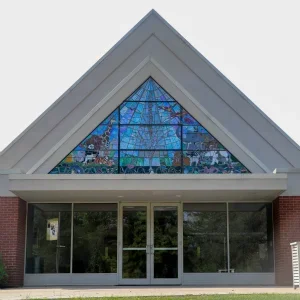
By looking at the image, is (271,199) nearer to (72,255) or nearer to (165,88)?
(165,88)

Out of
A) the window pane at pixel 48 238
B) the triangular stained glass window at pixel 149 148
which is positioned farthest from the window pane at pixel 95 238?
the triangular stained glass window at pixel 149 148

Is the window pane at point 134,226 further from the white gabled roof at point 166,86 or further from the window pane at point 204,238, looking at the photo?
the white gabled roof at point 166,86

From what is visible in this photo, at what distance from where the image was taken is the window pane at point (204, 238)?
19.9 metres

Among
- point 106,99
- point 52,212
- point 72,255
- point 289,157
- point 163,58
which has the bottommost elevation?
point 72,255

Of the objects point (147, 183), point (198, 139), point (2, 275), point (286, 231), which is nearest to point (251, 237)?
point (286, 231)

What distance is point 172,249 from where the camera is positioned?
2002 centimetres

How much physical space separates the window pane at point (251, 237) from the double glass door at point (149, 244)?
1666mm

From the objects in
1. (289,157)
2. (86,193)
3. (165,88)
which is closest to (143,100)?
(165,88)

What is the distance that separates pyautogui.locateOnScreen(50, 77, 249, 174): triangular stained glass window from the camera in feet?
63.9

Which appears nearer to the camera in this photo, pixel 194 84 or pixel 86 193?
pixel 86 193

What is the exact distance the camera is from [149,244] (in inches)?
786

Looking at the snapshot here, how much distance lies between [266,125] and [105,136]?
4842 millimetres

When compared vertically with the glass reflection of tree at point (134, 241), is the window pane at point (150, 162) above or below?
above

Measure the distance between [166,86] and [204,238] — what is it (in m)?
4.71
